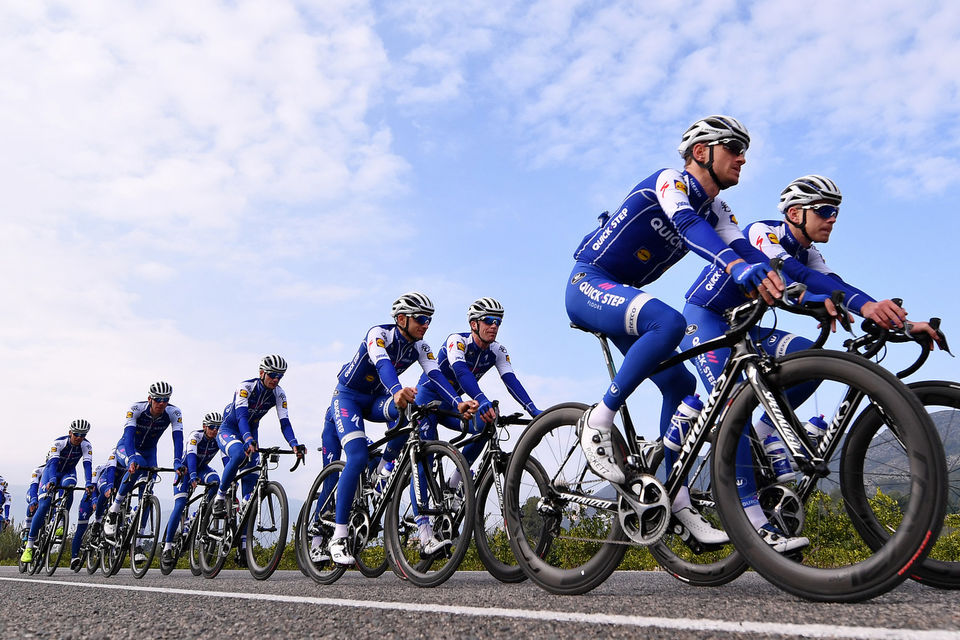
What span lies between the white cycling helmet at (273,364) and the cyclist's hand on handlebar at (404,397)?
4.91 meters

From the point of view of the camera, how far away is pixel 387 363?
21.2ft

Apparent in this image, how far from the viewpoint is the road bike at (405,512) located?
17.8 ft

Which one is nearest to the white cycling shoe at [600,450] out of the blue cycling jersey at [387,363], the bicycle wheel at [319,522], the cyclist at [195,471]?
the blue cycling jersey at [387,363]

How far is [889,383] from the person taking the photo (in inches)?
106

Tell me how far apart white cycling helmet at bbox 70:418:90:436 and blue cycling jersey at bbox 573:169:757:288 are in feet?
46.7

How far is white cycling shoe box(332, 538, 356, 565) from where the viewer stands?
651 centimetres

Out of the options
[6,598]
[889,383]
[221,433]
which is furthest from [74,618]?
[221,433]

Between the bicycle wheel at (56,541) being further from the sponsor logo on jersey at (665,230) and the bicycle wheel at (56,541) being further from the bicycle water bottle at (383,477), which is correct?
the sponsor logo on jersey at (665,230)

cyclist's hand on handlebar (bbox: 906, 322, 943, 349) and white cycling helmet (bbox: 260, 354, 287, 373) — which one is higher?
white cycling helmet (bbox: 260, 354, 287, 373)

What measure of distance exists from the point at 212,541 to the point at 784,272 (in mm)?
7969

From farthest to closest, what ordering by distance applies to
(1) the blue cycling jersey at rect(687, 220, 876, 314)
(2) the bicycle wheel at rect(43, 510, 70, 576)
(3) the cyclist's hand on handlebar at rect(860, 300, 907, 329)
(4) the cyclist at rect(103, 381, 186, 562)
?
(2) the bicycle wheel at rect(43, 510, 70, 576) < (4) the cyclist at rect(103, 381, 186, 562) < (1) the blue cycling jersey at rect(687, 220, 876, 314) < (3) the cyclist's hand on handlebar at rect(860, 300, 907, 329)

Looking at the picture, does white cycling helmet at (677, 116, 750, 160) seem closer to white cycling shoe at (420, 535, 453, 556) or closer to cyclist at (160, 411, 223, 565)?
white cycling shoe at (420, 535, 453, 556)

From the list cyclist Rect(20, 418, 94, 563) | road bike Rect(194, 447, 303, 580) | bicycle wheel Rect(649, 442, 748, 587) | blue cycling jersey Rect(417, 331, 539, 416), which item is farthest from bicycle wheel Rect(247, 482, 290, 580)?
cyclist Rect(20, 418, 94, 563)

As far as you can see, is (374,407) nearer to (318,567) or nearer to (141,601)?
(318,567)
